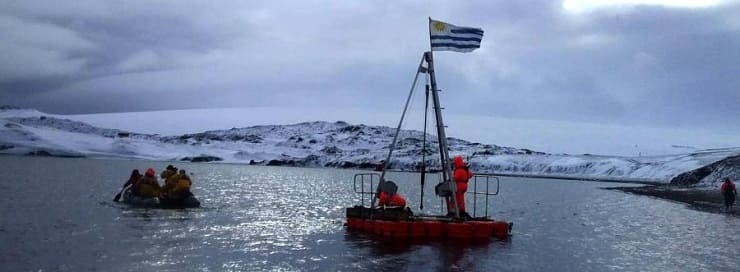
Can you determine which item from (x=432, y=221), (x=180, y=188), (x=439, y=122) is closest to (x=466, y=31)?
(x=439, y=122)

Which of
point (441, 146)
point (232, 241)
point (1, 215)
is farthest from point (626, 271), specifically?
point (1, 215)

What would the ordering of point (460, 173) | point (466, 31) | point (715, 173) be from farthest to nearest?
point (715, 173) → point (460, 173) → point (466, 31)

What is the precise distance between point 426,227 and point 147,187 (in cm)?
1884

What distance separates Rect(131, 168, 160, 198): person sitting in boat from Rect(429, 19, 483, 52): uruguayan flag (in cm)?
1932

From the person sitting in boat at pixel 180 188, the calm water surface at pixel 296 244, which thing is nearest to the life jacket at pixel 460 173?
the calm water surface at pixel 296 244

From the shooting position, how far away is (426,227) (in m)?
24.6

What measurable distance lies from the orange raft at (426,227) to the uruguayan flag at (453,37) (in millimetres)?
6500

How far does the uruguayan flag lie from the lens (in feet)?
82.3

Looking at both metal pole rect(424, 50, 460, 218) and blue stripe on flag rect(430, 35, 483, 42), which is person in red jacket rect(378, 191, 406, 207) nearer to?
metal pole rect(424, 50, 460, 218)

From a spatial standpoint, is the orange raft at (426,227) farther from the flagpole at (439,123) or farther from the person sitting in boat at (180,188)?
the person sitting in boat at (180,188)

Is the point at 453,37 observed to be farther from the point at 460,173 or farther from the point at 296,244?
the point at 296,244

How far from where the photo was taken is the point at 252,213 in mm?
36125

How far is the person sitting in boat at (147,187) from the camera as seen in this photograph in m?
36.8

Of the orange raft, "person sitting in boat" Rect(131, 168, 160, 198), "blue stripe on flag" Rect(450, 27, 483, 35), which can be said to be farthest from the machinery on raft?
"person sitting in boat" Rect(131, 168, 160, 198)
